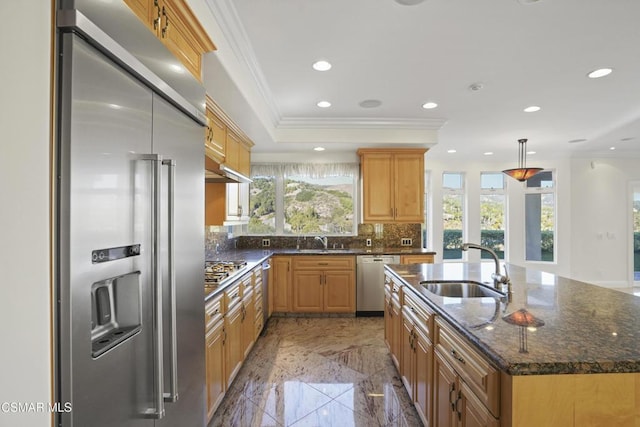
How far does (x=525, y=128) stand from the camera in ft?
14.9

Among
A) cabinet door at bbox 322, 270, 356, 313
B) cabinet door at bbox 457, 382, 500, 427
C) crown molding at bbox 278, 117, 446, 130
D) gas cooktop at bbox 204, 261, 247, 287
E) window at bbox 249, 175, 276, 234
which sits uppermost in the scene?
crown molding at bbox 278, 117, 446, 130

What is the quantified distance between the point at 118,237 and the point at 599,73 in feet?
12.4

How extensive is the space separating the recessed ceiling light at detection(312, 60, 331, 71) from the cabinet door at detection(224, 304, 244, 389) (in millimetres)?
2081

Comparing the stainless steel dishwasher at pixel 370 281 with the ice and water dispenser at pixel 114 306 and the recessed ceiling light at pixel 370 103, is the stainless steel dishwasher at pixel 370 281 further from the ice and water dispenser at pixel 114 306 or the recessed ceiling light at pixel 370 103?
the ice and water dispenser at pixel 114 306

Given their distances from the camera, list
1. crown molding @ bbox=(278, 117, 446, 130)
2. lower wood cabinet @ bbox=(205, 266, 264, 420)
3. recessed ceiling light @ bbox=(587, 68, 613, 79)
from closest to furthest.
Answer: lower wood cabinet @ bbox=(205, 266, 264, 420)
recessed ceiling light @ bbox=(587, 68, 613, 79)
crown molding @ bbox=(278, 117, 446, 130)

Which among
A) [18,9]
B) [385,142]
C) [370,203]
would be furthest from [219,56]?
[370,203]

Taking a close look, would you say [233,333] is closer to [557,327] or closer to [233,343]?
[233,343]

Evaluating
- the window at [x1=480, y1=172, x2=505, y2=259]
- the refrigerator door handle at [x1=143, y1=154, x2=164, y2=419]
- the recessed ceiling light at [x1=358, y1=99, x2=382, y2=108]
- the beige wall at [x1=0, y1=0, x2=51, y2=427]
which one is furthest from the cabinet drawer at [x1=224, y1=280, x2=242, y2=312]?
the window at [x1=480, y1=172, x2=505, y2=259]

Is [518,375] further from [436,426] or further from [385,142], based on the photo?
[385,142]

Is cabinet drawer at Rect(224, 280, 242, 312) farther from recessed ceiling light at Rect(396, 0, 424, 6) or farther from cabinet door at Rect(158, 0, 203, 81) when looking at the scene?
recessed ceiling light at Rect(396, 0, 424, 6)

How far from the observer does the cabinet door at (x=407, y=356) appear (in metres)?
2.18

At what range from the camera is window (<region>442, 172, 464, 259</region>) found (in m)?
6.75

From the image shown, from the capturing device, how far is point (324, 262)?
4.50 meters

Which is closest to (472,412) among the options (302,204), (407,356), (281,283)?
(407,356)
